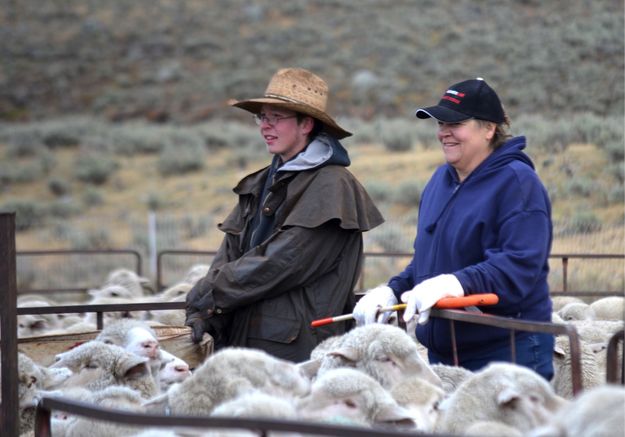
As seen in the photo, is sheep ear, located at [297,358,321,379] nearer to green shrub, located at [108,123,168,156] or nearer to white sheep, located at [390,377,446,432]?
white sheep, located at [390,377,446,432]

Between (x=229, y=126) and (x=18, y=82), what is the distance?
10378 mm

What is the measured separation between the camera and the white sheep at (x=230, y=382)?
14.0 ft

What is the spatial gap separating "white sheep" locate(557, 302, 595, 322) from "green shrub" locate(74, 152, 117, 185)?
2474cm

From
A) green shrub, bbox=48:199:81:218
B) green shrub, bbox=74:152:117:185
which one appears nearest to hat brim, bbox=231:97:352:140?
green shrub, bbox=48:199:81:218

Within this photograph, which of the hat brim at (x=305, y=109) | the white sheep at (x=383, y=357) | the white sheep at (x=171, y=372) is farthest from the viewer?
the hat brim at (x=305, y=109)

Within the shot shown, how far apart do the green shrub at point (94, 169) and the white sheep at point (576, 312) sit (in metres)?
24.7

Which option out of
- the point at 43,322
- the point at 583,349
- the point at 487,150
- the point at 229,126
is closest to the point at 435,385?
the point at 487,150

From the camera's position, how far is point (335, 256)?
591 centimetres

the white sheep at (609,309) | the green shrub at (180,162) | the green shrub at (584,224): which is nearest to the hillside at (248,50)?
the green shrub at (180,162)

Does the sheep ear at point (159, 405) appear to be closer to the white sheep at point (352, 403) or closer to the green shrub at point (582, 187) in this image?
the white sheep at point (352, 403)

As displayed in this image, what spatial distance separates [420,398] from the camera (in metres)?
4.41

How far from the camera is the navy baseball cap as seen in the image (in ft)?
16.7

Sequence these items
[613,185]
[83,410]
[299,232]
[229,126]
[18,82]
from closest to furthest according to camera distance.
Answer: [83,410], [299,232], [613,185], [229,126], [18,82]

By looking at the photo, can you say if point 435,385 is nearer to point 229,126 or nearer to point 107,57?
point 229,126
